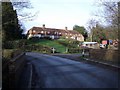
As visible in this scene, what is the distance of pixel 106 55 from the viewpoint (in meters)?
34.2

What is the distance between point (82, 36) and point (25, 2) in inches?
5107

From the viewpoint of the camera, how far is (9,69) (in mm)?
14344

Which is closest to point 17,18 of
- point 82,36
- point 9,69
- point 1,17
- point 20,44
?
point 1,17

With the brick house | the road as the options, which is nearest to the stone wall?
the road

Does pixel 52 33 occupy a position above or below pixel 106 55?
above

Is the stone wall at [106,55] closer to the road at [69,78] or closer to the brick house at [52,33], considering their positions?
the road at [69,78]

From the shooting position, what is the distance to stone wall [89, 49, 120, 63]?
31.0 m

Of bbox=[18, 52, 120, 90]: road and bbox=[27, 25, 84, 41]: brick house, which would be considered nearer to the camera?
bbox=[18, 52, 120, 90]: road

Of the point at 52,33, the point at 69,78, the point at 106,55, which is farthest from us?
the point at 52,33

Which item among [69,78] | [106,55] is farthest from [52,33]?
[69,78]

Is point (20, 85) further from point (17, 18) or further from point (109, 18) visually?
point (109, 18)

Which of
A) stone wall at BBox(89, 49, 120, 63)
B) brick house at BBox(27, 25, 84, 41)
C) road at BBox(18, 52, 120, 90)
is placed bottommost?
road at BBox(18, 52, 120, 90)

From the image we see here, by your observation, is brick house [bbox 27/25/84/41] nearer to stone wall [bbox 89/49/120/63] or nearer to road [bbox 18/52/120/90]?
stone wall [bbox 89/49/120/63]

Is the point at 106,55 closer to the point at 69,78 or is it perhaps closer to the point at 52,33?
the point at 69,78
